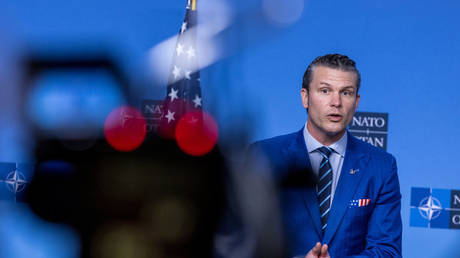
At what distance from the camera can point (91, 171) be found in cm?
68

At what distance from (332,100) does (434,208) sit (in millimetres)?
1292

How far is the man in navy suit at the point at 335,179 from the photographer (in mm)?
1388

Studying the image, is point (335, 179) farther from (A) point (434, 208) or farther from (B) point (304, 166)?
(A) point (434, 208)

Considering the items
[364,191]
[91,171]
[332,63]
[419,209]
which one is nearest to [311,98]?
[332,63]

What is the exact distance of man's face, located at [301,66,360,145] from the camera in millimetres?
1466

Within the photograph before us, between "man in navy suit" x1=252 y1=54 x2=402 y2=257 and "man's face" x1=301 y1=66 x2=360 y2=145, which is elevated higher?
"man's face" x1=301 y1=66 x2=360 y2=145

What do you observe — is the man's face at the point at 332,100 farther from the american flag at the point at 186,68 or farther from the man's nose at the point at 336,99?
the american flag at the point at 186,68

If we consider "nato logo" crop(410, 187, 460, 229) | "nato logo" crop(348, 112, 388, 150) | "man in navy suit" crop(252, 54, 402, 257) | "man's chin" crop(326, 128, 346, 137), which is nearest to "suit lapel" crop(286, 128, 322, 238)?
"man in navy suit" crop(252, 54, 402, 257)

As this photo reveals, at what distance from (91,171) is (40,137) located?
12 cm

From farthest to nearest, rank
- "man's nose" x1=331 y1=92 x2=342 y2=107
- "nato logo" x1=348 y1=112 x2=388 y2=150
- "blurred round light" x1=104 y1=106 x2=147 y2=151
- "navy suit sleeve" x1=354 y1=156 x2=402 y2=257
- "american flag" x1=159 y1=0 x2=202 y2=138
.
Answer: "nato logo" x1=348 y1=112 x2=388 y2=150 < "american flag" x1=159 y1=0 x2=202 y2=138 < "man's nose" x1=331 y1=92 x2=342 y2=107 < "navy suit sleeve" x1=354 y1=156 x2=402 y2=257 < "blurred round light" x1=104 y1=106 x2=147 y2=151

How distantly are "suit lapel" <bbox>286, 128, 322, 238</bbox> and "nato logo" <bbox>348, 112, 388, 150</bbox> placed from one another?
787mm

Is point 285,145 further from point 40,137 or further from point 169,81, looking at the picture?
point 40,137

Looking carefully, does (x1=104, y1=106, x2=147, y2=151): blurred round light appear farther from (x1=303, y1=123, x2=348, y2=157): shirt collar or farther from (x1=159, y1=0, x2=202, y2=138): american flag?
(x1=159, y1=0, x2=202, y2=138): american flag

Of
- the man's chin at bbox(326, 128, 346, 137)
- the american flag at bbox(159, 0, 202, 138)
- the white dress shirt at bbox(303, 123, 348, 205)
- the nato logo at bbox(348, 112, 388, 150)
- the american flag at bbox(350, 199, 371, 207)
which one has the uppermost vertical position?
the american flag at bbox(159, 0, 202, 138)
